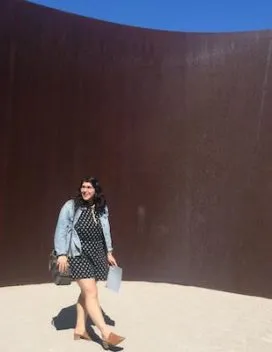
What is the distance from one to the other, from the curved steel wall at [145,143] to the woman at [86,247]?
2.13 meters

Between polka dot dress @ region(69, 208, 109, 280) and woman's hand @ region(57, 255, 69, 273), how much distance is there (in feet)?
0.25

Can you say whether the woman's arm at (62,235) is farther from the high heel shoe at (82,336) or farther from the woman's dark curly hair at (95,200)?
the high heel shoe at (82,336)

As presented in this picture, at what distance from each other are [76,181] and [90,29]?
1840 millimetres

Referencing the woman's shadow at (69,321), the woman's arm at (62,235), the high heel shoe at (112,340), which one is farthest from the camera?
the woman's shadow at (69,321)

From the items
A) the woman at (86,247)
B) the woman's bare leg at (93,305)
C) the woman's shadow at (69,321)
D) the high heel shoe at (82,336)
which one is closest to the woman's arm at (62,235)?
the woman at (86,247)

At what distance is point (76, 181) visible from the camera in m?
6.69

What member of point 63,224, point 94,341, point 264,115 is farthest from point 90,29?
point 94,341

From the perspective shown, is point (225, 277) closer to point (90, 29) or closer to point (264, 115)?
point (264, 115)

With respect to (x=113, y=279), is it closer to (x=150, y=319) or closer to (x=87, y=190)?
(x=87, y=190)

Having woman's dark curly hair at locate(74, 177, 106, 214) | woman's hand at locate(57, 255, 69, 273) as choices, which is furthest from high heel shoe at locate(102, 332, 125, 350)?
woman's dark curly hair at locate(74, 177, 106, 214)

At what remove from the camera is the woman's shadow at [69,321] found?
15.1ft

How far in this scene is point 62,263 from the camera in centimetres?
416

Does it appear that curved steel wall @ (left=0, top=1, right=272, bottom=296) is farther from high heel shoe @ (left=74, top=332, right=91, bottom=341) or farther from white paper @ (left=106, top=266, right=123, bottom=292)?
white paper @ (left=106, top=266, right=123, bottom=292)

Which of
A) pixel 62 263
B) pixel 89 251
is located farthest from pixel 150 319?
pixel 62 263
